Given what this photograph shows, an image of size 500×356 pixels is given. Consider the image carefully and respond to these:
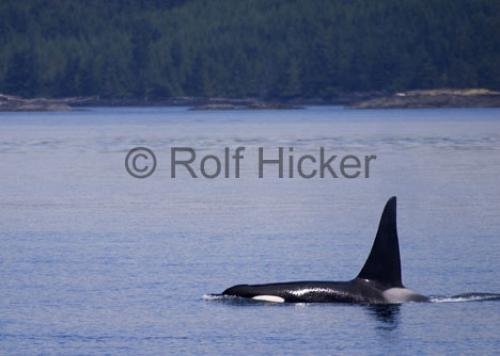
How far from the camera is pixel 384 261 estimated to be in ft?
93.2

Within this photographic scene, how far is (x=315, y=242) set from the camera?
37688mm

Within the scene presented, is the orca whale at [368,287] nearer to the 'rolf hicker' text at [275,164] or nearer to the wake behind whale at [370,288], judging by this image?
the wake behind whale at [370,288]

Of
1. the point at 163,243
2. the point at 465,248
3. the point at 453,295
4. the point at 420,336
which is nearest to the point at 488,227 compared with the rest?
the point at 465,248

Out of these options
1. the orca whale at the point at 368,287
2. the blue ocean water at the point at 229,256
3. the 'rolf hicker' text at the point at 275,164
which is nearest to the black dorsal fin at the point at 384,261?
the orca whale at the point at 368,287

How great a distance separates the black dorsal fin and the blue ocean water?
0.76 metres

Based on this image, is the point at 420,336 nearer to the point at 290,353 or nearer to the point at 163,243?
the point at 290,353

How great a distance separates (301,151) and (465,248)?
51727 millimetres

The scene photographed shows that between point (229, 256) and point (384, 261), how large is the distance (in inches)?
285

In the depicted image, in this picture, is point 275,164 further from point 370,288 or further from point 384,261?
point 384,261

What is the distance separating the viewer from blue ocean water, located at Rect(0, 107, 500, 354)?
2591cm

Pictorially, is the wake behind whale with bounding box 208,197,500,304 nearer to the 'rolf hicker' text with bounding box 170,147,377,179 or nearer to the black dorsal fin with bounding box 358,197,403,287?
the black dorsal fin with bounding box 358,197,403,287

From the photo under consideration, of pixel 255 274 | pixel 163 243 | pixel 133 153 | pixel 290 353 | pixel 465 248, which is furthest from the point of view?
pixel 133 153

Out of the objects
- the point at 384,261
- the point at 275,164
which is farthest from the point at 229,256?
the point at 275,164

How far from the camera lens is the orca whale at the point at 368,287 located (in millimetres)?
28422
